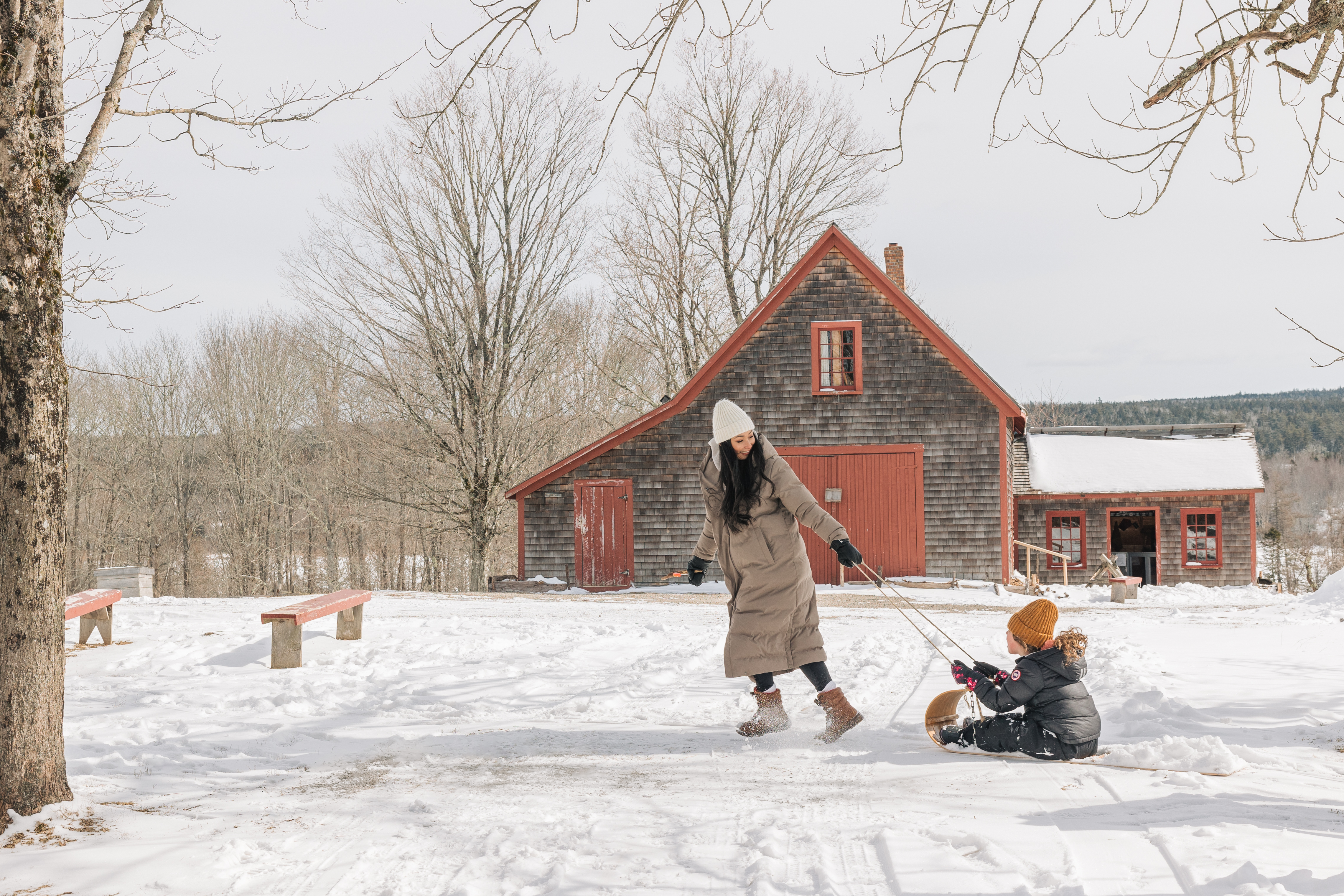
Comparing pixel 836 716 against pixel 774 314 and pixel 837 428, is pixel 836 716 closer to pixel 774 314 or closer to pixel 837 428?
pixel 837 428

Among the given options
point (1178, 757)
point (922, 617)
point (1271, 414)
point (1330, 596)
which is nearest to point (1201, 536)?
point (1330, 596)

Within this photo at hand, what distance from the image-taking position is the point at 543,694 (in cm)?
651

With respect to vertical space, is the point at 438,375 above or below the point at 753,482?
above

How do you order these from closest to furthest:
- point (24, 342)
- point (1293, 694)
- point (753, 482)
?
point (24, 342) < point (753, 482) < point (1293, 694)

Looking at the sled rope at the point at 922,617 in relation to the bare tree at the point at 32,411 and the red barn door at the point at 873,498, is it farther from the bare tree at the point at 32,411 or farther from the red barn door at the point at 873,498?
the red barn door at the point at 873,498

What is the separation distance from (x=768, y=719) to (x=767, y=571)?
836 mm

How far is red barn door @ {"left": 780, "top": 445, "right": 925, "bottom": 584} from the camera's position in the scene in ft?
61.0

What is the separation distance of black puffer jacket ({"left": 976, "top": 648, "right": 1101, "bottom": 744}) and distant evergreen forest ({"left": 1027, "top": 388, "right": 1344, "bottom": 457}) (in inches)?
3524

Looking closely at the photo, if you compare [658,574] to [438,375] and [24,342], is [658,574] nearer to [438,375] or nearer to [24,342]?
[438,375]

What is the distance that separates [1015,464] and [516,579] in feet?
43.2

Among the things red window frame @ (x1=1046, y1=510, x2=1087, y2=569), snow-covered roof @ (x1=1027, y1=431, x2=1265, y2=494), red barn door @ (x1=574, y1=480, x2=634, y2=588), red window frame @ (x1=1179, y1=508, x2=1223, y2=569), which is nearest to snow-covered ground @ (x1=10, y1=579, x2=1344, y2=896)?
red barn door @ (x1=574, y1=480, x2=634, y2=588)

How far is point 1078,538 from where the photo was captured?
76.6 feet

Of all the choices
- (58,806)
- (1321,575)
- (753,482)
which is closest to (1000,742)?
(753,482)

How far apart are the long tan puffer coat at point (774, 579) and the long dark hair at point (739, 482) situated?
0.03 meters
